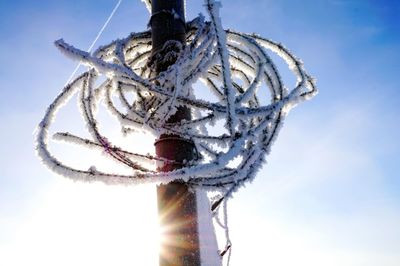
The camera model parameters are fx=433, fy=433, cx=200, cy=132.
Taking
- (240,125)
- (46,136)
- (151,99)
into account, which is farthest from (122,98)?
(240,125)

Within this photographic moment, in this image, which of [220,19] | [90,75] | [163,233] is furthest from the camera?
[90,75]

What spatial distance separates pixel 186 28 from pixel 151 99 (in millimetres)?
1052

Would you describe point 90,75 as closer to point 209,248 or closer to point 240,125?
point 240,125

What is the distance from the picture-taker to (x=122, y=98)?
4.53 meters

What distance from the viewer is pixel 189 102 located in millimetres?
3836

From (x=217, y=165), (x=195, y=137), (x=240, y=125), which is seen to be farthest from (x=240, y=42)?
(x=217, y=165)

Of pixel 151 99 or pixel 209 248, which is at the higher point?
pixel 151 99

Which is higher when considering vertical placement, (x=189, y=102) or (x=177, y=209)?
(x=189, y=102)

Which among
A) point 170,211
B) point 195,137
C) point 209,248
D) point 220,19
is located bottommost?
point 209,248

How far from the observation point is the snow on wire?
11.6 feet

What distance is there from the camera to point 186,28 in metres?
4.91

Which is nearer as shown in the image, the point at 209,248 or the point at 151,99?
the point at 209,248

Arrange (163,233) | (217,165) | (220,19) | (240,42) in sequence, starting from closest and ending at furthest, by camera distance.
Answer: (217,165)
(220,19)
(163,233)
(240,42)

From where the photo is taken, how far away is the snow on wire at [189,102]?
11.6 feet
